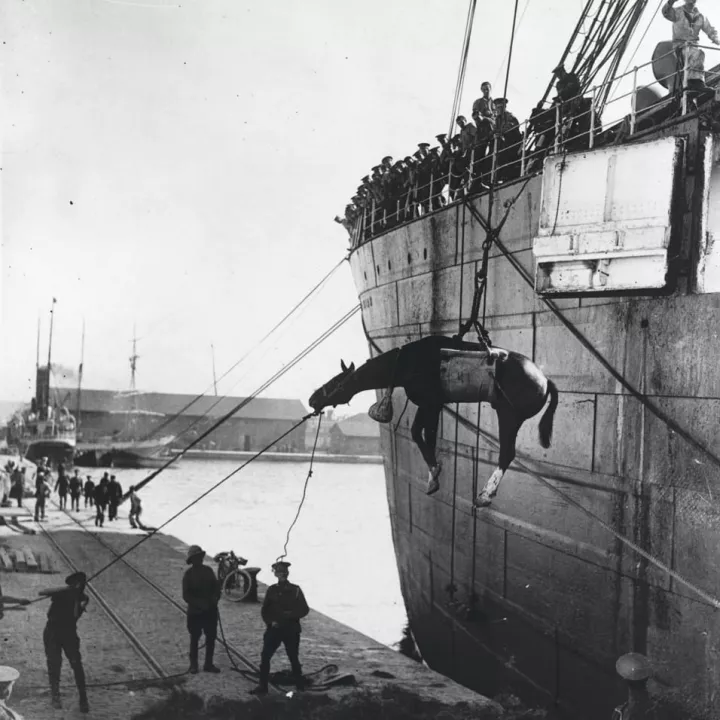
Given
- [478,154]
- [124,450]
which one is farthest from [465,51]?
[124,450]

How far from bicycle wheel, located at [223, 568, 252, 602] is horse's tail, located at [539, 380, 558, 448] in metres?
6.66

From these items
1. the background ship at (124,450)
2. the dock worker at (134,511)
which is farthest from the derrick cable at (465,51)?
the background ship at (124,450)

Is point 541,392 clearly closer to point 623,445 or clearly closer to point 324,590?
point 623,445

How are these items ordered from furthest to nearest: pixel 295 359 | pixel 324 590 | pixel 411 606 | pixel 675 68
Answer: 1. pixel 324 590
2. pixel 411 606
3. pixel 295 359
4. pixel 675 68

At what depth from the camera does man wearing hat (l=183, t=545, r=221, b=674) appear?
751cm

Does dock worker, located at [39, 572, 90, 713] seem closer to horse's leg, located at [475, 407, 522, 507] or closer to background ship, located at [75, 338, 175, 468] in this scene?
horse's leg, located at [475, 407, 522, 507]

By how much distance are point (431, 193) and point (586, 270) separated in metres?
3.25

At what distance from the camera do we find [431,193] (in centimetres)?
860

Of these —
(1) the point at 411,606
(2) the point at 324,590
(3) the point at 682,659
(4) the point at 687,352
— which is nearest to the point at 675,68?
(4) the point at 687,352

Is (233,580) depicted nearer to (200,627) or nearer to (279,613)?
(200,627)

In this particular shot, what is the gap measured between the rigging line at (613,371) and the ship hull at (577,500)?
0.04 meters

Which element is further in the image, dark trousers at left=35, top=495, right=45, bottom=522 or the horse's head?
dark trousers at left=35, top=495, right=45, bottom=522

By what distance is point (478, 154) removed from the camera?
26.8 feet

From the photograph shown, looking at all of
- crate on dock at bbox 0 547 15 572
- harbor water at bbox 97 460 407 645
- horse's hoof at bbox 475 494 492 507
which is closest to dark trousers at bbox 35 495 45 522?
harbor water at bbox 97 460 407 645
